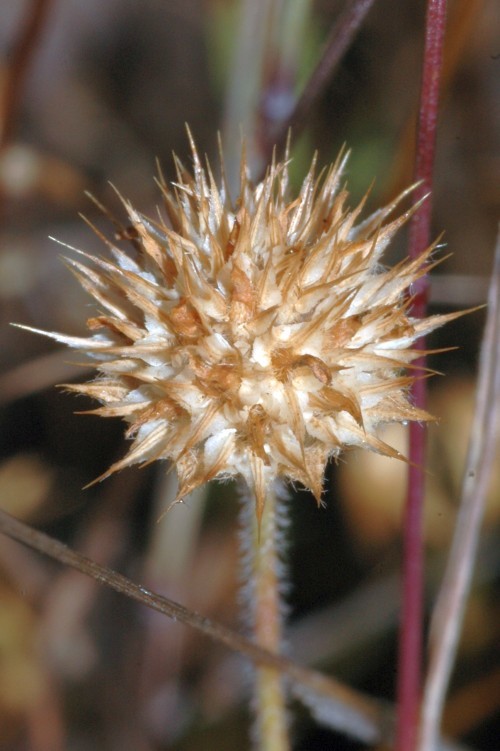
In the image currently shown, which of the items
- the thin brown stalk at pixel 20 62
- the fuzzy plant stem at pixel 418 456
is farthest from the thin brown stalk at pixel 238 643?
the thin brown stalk at pixel 20 62

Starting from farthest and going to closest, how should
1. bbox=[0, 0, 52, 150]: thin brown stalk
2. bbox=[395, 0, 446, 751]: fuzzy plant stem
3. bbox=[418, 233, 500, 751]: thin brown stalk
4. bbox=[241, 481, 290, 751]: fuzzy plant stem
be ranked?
bbox=[0, 0, 52, 150]: thin brown stalk, bbox=[418, 233, 500, 751]: thin brown stalk, bbox=[241, 481, 290, 751]: fuzzy plant stem, bbox=[395, 0, 446, 751]: fuzzy plant stem

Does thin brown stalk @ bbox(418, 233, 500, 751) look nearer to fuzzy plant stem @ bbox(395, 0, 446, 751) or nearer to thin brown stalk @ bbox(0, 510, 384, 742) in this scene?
fuzzy plant stem @ bbox(395, 0, 446, 751)

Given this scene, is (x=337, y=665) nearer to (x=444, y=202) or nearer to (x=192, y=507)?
(x=192, y=507)

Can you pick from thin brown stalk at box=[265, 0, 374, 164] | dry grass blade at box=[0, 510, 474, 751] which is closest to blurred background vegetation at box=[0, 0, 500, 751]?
thin brown stalk at box=[265, 0, 374, 164]

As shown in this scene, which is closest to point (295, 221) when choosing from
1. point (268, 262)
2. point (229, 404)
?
point (268, 262)

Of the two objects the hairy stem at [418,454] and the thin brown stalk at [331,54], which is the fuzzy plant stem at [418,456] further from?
the thin brown stalk at [331,54]
